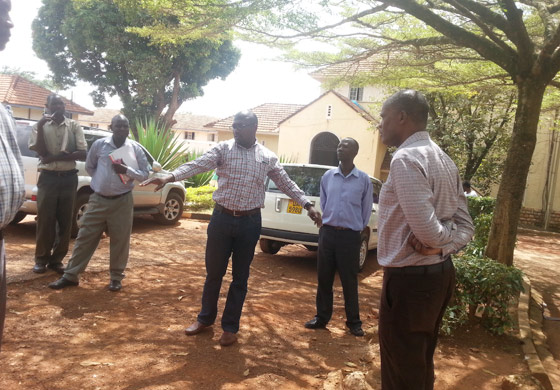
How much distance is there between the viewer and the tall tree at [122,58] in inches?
957

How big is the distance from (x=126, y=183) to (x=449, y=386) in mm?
3943

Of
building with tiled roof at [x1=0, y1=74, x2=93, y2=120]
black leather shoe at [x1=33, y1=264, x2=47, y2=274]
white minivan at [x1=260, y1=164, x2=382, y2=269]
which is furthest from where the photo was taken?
building with tiled roof at [x1=0, y1=74, x2=93, y2=120]

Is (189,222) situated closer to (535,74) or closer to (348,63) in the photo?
(348,63)

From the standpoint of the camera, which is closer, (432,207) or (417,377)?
(432,207)

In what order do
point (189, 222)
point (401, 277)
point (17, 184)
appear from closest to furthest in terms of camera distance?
point (17, 184)
point (401, 277)
point (189, 222)

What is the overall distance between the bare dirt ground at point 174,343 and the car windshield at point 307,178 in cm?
180

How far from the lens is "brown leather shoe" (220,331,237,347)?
4.25 metres

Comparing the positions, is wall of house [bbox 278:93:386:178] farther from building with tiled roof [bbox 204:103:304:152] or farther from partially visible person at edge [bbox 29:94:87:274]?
partially visible person at edge [bbox 29:94:87:274]

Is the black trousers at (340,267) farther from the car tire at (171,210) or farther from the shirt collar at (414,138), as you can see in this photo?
the car tire at (171,210)

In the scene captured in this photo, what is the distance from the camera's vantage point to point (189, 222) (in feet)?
39.4

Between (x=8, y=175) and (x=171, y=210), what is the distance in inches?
364

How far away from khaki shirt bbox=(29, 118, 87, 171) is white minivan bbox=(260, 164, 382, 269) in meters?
3.09

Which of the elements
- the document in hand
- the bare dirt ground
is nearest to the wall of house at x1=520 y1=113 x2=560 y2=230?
the bare dirt ground

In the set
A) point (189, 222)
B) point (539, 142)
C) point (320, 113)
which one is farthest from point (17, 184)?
point (320, 113)
